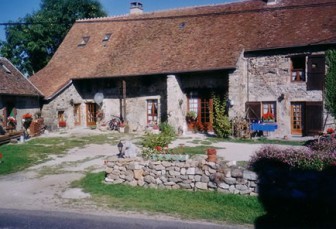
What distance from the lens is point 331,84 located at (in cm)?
1720

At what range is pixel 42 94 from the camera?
897 inches

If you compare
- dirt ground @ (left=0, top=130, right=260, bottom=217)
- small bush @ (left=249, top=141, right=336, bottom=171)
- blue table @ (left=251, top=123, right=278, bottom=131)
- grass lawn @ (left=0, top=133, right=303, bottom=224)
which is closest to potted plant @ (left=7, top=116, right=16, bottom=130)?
dirt ground @ (left=0, top=130, right=260, bottom=217)

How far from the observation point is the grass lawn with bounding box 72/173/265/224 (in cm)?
755

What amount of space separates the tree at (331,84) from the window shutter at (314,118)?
448 millimetres

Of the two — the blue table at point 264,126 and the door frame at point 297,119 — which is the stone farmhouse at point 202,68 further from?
the blue table at point 264,126

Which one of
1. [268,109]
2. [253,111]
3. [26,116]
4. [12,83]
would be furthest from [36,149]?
[268,109]

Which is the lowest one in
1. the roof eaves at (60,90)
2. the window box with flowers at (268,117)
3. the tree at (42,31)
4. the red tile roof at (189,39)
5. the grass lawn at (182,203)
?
the grass lawn at (182,203)

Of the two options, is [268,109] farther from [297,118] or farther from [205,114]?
[205,114]

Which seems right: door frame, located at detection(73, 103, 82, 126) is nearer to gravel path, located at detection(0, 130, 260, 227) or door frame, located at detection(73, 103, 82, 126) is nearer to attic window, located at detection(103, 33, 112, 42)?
attic window, located at detection(103, 33, 112, 42)

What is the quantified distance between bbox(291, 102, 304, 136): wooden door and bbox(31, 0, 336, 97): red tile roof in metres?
3.42

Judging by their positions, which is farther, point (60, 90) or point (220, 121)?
point (60, 90)

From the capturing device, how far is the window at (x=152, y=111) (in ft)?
73.2

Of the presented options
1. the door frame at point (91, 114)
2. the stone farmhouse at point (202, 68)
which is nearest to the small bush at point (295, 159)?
the stone farmhouse at point (202, 68)

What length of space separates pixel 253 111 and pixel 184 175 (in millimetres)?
10590
